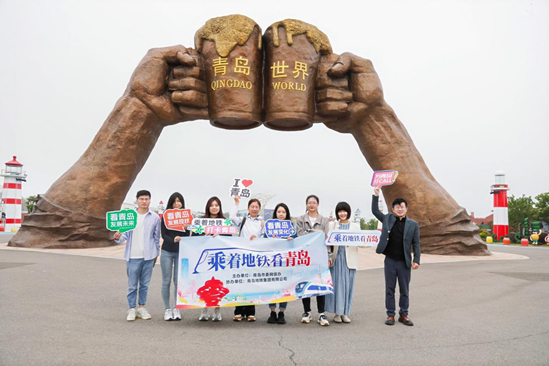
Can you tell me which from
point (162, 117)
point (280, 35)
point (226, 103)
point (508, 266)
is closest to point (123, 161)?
point (162, 117)

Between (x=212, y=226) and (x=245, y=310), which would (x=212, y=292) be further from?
(x=212, y=226)

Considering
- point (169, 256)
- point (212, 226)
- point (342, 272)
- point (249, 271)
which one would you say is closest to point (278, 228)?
point (249, 271)

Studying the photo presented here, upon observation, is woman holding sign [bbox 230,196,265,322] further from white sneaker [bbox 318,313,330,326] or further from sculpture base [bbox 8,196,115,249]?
sculpture base [bbox 8,196,115,249]

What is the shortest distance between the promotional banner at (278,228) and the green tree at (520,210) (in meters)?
35.4

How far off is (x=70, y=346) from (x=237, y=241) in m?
1.79

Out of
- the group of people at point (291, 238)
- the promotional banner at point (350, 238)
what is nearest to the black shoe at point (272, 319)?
the group of people at point (291, 238)

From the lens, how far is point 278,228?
4.26 metres

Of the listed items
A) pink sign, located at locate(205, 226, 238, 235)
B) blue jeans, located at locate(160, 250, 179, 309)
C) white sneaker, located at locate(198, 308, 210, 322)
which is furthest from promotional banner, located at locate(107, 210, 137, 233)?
white sneaker, located at locate(198, 308, 210, 322)

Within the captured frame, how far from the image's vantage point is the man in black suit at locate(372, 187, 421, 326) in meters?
4.20

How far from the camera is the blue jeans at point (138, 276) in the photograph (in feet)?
13.5

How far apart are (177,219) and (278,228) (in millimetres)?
1116

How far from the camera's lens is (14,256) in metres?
8.66

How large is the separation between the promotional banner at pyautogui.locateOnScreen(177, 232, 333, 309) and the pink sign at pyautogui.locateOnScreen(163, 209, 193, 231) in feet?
0.63

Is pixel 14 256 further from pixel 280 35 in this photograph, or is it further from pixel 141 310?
pixel 280 35
